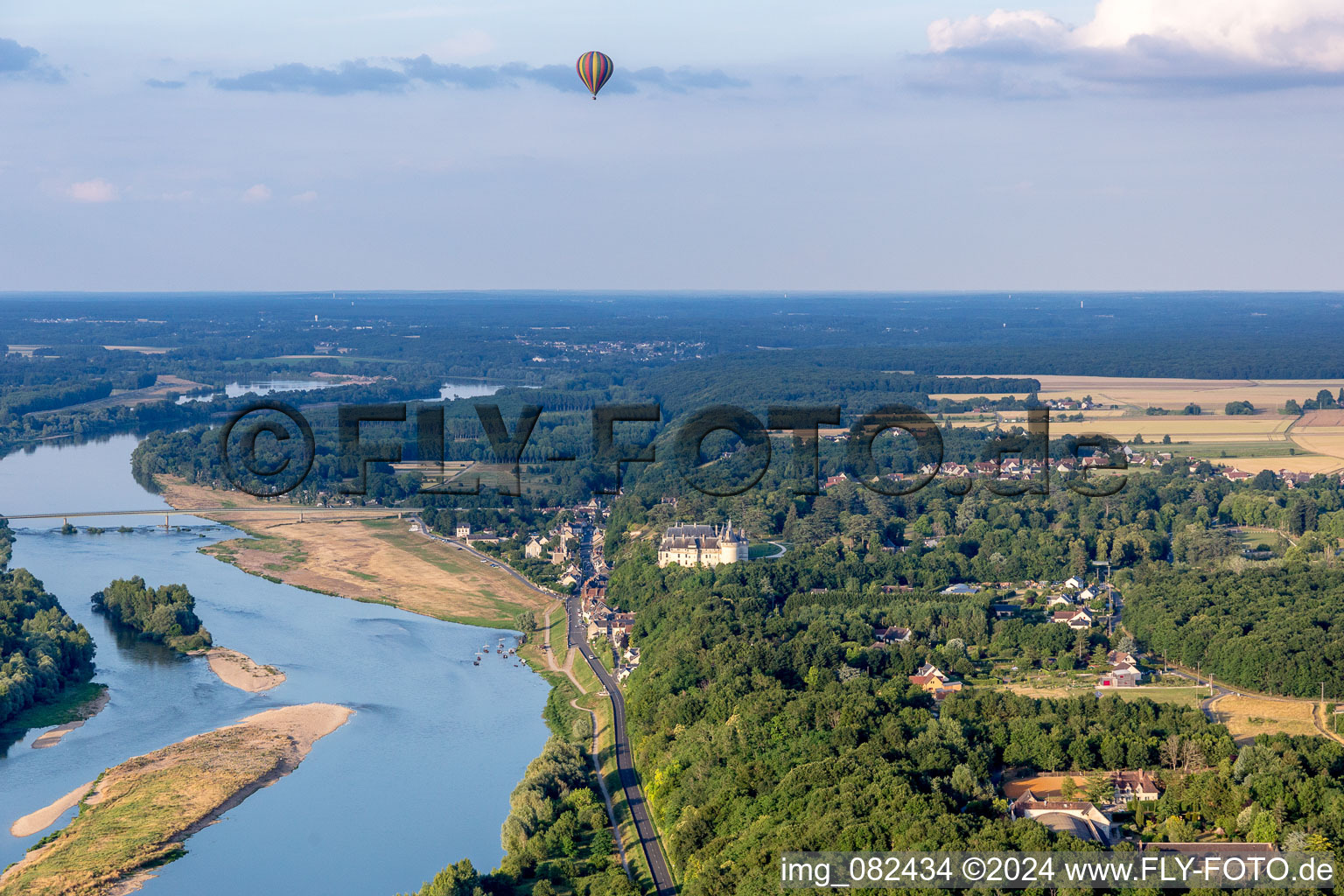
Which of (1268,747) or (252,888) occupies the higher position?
(1268,747)

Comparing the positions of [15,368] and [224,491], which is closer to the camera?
[224,491]

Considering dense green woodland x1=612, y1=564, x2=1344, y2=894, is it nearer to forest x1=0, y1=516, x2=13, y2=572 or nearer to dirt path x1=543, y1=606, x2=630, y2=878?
dirt path x1=543, y1=606, x2=630, y2=878

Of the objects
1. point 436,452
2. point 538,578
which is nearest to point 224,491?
point 436,452

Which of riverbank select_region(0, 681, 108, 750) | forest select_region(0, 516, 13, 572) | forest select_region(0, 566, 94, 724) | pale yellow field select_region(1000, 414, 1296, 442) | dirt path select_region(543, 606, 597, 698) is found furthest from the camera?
pale yellow field select_region(1000, 414, 1296, 442)

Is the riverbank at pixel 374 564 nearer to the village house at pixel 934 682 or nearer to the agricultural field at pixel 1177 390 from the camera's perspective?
the village house at pixel 934 682

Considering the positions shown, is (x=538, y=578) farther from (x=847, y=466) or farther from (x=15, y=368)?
(x=15, y=368)

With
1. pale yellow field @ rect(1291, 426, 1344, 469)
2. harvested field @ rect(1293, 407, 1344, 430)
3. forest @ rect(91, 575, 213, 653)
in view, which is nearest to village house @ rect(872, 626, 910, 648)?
forest @ rect(91, 575, 213, 653)

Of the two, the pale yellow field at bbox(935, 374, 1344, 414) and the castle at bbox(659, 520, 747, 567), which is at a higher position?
the pale yellow field at bbox(935, 374, 1344, 414)

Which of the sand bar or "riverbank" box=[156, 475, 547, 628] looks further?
"riverbank" box=[156, 475, 547, 628]
